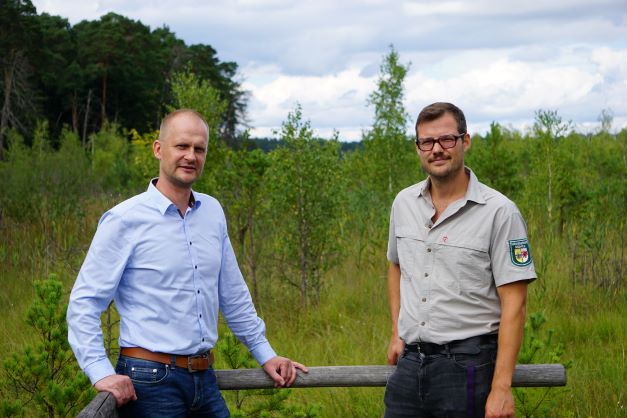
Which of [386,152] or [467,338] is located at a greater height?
[386,152]

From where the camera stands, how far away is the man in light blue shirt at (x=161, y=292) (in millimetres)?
2961

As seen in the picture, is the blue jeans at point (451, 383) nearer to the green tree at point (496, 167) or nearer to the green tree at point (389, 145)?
the green tree at point (496, 167)

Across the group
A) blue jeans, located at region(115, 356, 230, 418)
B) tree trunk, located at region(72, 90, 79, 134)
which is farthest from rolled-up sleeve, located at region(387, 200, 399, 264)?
tree trunk, located at region(72, 90, 79, 134)

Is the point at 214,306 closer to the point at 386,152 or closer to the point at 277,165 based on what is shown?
the point at 277,165

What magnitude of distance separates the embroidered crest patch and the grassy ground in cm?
193

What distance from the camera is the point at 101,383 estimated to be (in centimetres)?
286

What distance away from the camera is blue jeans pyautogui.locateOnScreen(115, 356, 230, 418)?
299cm

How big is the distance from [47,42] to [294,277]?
42.7 meters

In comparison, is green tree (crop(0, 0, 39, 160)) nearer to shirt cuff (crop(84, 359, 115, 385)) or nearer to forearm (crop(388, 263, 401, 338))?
forearm (crop(388, 263, 401, 338))

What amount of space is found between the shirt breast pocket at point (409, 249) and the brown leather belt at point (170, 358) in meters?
0.89

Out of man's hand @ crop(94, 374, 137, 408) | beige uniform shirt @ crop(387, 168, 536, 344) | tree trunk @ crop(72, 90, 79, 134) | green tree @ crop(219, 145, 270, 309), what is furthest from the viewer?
tree trunk @ crop(72, 90, 79, 134)

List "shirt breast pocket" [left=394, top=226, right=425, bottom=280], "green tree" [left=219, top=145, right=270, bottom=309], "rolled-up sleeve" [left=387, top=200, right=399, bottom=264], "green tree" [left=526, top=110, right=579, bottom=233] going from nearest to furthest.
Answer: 1. "shirt breast pocket" [left=394, top=226, right=425, bottom=280]
2. "rolled-up sleeve" [left=387, top=200, right=399, bottom=264]
3. "green tree" [left=219, top=145, right=270, bottom=309]
4. "green tree" [left=526, top=110, right=579, bottom=233]

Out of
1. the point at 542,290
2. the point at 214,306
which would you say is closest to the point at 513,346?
the point at 214,306

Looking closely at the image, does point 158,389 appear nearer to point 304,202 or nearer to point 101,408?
point 101,408
